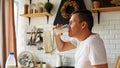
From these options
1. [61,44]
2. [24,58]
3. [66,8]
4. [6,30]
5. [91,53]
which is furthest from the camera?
[24,58]

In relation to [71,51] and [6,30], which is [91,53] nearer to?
[71,51]

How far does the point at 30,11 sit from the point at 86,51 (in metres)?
2.22

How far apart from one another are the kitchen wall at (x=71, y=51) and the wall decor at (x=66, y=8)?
111 mm

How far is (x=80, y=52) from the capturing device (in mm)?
1271

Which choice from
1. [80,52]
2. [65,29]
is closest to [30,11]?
[65,29]

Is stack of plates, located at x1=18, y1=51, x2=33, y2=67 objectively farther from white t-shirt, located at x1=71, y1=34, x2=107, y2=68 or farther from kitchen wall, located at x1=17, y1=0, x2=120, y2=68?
white t-shirt, located at x1=71, y1=34, x2=107, y2=68

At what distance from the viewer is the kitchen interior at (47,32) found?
Answer: 9.47 feet

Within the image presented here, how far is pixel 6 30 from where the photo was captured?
2.96 meters

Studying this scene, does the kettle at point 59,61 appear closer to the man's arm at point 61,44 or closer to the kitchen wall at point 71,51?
the kitchen wall at point 71,51

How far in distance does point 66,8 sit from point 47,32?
0.52 meters

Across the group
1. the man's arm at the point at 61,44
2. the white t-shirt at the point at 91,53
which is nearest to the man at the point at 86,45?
the white t-shirt at the point at 91,53

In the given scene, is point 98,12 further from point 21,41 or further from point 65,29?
point 65,29

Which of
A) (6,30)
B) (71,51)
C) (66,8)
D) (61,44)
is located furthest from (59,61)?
(61,44)

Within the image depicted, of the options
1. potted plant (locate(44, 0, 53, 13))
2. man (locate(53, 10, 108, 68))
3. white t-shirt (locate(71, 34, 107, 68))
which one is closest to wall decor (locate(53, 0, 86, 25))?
potted plant (locate(44, 0, 53, 13))
